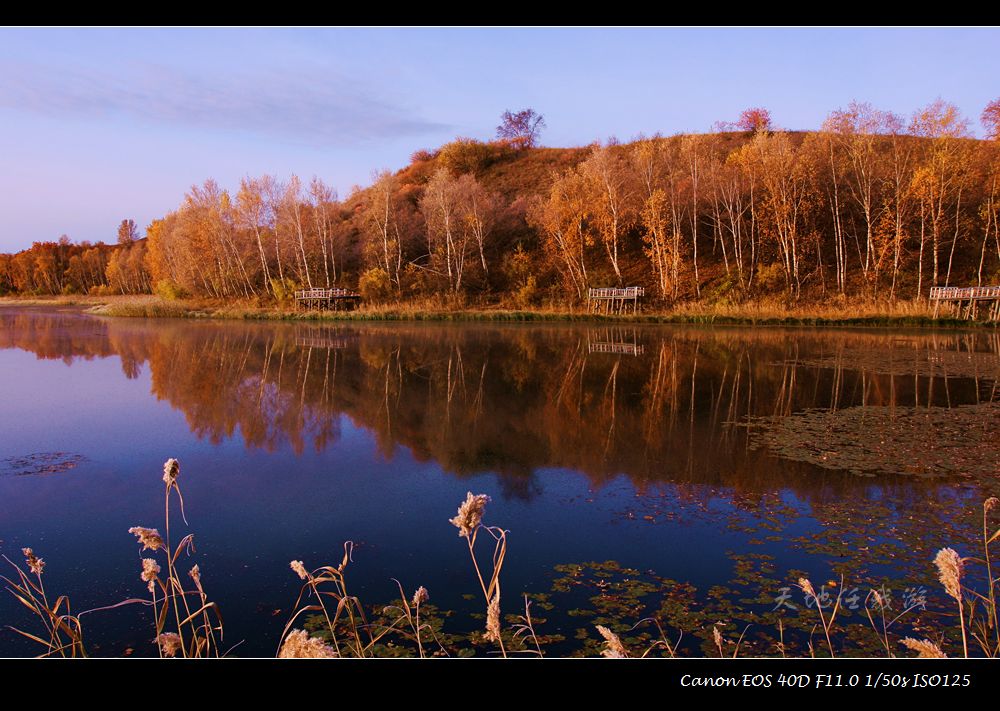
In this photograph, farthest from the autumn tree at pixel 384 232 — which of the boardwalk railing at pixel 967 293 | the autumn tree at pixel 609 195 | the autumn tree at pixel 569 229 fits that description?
the boardwalk railing at pixel 967 293

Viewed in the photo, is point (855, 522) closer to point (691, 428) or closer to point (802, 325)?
point (691, 428)

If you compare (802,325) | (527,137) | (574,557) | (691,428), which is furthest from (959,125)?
(527,137)

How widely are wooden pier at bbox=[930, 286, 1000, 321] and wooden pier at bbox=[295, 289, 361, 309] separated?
37472 millimetres

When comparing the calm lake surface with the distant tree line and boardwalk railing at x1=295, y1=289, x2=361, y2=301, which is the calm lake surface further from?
boardwalk railing at x1=295, y1=289, x2=361, y2=301

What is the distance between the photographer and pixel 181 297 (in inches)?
2456

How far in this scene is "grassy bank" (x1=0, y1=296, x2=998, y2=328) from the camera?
35.8 meters

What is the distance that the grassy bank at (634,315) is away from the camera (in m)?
35.8

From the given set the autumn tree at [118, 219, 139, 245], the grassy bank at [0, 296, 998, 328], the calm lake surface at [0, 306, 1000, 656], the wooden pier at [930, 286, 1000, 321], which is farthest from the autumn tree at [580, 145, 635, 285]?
the autumn tree at [118, 219, 139, 245]

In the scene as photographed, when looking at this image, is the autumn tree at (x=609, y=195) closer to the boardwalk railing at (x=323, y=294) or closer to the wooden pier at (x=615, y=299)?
the wooden pier at (x=615, y=299)

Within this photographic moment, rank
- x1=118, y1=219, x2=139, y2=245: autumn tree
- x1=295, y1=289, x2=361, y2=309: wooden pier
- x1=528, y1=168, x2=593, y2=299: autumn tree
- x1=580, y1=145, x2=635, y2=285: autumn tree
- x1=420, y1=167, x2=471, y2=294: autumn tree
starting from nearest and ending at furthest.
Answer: x1=580, y1=145, x2=635, y2=285: autumn tree → x1=528, y1=168, x2=593, y2=299: autumn tree → x1=295, y1=289, x2=361, y2=309: wooden pier → x1=420, y1=167, x2=471, y2=294: autumn tree → x1=118, y1=219, x2=139, y2=245: autumn tree

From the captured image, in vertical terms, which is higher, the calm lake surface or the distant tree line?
the distant tree line

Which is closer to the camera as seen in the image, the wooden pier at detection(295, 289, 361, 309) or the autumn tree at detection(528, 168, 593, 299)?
the autumn tree at detection(528, 168, 593, 299)

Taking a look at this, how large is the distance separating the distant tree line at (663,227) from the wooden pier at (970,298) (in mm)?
4252

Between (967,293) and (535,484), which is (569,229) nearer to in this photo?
(967,293)
